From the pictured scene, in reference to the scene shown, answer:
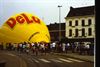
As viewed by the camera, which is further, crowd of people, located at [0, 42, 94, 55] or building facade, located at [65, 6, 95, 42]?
crowd of people, located at [0, 42, 94, 55]

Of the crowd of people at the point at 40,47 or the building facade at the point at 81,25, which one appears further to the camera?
the crowd of people at the point at 40,47

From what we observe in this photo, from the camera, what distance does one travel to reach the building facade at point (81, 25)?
1.90m

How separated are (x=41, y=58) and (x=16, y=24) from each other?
2.12 feet

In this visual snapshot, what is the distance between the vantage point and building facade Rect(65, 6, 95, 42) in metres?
1.90

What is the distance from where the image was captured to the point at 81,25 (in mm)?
2441

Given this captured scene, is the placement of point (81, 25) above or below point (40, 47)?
above

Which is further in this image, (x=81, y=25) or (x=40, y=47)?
(x=40, y=47)

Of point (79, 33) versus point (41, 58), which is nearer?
point (79, 33)

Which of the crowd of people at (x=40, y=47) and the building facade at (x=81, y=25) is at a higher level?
the building facade at (x=81, y=25)

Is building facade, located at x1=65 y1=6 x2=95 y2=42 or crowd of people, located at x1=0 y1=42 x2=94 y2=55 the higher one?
building facade, located at x1=65 y1=6 x2=95 y2=42

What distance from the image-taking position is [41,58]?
3.09m
